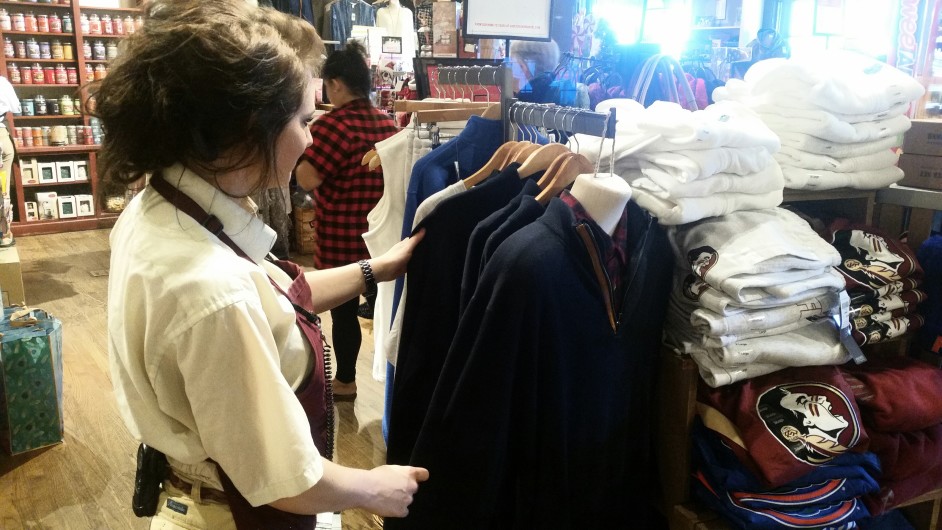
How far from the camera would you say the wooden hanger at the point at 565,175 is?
4.81 ft

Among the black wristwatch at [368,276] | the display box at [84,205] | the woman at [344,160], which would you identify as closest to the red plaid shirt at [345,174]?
the woman at [344,160]

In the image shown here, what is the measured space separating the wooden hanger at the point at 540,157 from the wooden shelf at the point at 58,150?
6.23 metres

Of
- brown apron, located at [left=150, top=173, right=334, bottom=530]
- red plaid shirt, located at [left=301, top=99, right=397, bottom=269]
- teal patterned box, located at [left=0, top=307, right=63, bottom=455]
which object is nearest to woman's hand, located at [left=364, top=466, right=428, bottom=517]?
brown apron, located at [left=150, top=173, right=334, bottom=530]

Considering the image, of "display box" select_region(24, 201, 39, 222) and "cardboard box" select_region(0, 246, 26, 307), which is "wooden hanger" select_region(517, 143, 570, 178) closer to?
"cardboard box" select_region(0, 246, 26, 307)

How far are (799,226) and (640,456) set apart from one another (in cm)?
60

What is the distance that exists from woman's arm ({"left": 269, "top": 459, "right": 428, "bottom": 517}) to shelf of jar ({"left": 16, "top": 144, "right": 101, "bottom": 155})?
649 centimetres

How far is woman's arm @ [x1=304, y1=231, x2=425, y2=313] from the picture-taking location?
5.44ft

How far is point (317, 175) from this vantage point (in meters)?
3.12

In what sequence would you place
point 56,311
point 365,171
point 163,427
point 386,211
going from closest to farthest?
point 163,427, point 386,211, point 365,171, point 56,311

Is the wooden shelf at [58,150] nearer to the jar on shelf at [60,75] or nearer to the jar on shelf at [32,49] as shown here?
the jar on shelf at [60,75]

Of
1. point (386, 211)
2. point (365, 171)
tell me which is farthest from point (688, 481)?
point (365, 171)

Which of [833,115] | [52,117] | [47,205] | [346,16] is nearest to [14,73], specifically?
[52,117]

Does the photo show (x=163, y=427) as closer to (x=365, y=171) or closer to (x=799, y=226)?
(x=799, y=226)

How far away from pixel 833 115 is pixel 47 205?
7231 mm
